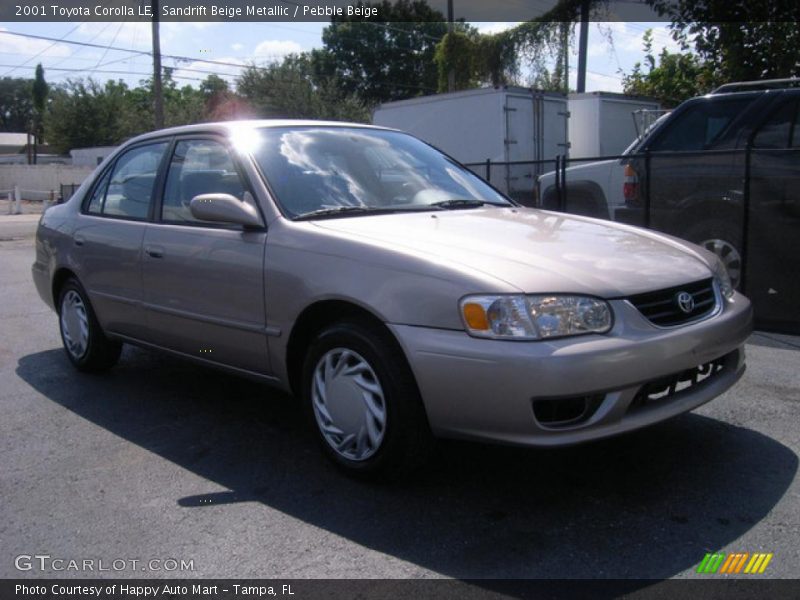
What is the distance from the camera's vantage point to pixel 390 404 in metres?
3.42

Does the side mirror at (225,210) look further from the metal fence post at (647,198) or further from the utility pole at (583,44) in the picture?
the utility pole at (583,44)

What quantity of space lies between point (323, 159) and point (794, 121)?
4684 millimetres

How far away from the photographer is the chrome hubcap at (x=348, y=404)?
3553 mm

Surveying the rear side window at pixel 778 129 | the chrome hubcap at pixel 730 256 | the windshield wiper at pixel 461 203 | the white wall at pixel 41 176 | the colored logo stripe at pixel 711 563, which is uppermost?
the white wall at pixel 41 176

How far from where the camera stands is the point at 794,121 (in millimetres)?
7020

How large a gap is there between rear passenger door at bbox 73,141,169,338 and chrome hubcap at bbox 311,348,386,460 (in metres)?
1.65

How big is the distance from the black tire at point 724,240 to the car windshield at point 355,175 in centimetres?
319

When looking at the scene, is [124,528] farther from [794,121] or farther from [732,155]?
[794,121]

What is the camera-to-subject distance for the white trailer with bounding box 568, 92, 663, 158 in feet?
53.9

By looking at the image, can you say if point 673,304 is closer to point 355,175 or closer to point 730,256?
point 355,175

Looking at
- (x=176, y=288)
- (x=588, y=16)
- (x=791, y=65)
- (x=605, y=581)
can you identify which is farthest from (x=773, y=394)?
(x=588, y=16)

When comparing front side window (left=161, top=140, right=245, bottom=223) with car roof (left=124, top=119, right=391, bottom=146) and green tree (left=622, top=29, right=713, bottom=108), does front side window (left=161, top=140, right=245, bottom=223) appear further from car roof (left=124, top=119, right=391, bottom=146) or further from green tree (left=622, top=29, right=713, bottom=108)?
green tree (left=622, top=29, right=713, bottom=108)

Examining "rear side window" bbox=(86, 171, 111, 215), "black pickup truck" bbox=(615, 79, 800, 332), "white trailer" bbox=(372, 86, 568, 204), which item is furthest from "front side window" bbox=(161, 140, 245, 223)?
"white trailer" bbox=(372, 86, 568, 204)

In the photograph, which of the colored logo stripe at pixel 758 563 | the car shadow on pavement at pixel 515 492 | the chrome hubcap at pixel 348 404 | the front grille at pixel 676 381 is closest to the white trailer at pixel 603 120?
the car shadow on pavement at pixel 515 492
